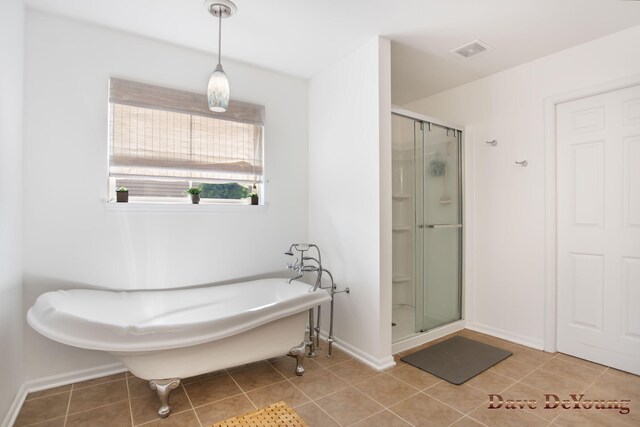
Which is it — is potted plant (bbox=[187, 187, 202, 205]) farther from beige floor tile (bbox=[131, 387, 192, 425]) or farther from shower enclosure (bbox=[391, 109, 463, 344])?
shower enclosure (bbox=[391, 109, 463, 344])

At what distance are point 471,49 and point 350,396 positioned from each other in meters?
2.76

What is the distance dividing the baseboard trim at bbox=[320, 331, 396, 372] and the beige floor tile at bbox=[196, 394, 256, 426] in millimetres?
Answer: 953

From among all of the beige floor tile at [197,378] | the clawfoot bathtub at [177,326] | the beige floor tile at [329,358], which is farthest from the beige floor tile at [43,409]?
the beige floor tile at [329,358]

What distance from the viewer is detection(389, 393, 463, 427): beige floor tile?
1.85 m

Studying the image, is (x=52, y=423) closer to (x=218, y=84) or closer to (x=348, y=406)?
(x=348, y=406)

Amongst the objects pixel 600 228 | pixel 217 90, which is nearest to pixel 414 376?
pixel 600 228

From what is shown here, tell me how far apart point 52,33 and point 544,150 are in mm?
3833

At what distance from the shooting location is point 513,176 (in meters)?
3.03

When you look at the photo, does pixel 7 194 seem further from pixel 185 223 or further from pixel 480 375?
pixel 480 375

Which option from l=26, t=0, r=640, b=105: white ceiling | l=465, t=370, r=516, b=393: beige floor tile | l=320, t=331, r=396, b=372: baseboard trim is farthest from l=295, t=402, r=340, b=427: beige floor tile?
l=26, t=0, r=640, b=105: white ceiling

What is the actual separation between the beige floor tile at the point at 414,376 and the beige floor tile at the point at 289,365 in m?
0.59

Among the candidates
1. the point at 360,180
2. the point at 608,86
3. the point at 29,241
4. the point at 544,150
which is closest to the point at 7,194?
the point at 29,241

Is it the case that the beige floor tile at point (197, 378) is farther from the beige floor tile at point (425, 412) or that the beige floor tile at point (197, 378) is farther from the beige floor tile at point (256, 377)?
the beige floor tile at point (425, 412)

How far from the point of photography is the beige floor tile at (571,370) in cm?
235
